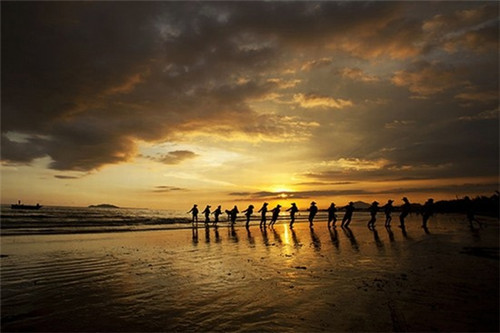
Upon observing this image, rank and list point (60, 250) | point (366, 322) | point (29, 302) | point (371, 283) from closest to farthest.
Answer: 1. point (366, 322)
2. point (29, 302)
3. point (371, 283)
4. point (60, 250)

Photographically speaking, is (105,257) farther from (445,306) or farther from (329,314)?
(445,306)

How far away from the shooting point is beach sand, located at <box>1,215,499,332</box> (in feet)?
20.0

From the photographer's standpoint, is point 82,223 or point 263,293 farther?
point 82,223

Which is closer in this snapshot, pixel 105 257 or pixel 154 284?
pixel 154 284

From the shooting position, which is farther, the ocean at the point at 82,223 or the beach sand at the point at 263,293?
the ocean at the point at 82,223

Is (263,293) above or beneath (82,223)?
above

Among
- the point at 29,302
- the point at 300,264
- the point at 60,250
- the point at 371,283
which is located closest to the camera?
the point at 29,302

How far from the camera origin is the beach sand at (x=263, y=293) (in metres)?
6.10

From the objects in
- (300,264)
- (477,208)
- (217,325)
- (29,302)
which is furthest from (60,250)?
(477,208)

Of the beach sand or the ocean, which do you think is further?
the ocean

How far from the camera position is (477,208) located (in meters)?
52.8

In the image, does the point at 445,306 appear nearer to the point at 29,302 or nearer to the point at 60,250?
the point at 29,302

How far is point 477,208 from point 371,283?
57.6 m

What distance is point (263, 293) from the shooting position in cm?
813
